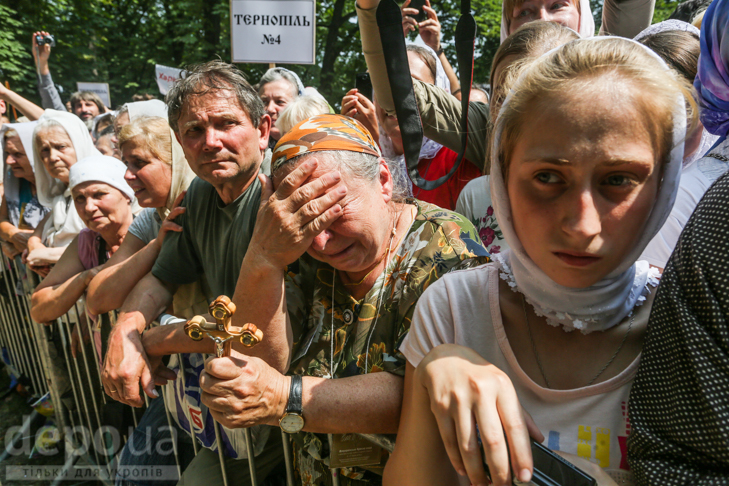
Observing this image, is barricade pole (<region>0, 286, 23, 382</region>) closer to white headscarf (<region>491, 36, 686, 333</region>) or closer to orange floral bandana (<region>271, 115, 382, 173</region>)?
orange floral bandana (<region>271, 115, 382, 173</region>)

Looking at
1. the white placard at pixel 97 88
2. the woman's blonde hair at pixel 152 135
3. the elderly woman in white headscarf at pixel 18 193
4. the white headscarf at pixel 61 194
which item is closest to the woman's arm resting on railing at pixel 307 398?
the woman's blonde hair at pixel 152 135

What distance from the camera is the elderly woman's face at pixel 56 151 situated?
13.8 ft

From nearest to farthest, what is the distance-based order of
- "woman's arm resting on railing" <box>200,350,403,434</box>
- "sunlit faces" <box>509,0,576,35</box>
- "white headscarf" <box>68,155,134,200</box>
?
1. "woman's arm resting on railing" <box>200,350,403,434</box>
2. "sunlit faces" <box>509,0,576,35</box>
3. "white headscarf" <box>68,155,134,200</box>

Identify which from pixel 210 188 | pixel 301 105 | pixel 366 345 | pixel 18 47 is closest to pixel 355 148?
pixel 366 345

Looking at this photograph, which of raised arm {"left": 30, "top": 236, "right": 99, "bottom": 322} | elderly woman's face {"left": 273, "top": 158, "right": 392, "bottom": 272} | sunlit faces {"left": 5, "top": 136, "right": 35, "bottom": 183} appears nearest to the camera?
elderly woman's face {"left": 273, "top": 158, "right": 392, "bottom": 272}

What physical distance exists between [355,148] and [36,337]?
12.7 ft

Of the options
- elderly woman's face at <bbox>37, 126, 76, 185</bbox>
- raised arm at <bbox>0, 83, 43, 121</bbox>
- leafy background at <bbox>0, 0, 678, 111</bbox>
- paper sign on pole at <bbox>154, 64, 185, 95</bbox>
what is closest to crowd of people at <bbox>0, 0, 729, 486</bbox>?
elderly woman's face at <bbox>37, 126, 76, 185</bbox>

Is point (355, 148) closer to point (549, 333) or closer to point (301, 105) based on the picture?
point (549, 333)

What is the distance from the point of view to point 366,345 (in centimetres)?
164

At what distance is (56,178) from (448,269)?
406cm

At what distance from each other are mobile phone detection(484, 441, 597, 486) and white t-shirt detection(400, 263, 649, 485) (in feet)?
0.72

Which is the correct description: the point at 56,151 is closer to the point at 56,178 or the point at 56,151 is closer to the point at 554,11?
the point at 56,178

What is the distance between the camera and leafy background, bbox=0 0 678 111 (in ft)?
→ 47.7

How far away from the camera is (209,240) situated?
99.2 inches
